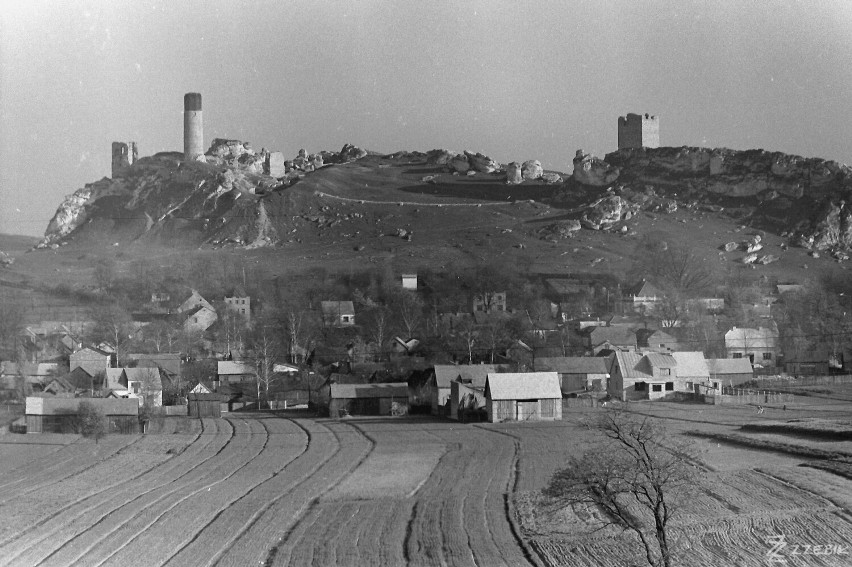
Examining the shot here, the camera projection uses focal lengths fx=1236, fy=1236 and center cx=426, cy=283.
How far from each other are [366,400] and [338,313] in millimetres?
33606

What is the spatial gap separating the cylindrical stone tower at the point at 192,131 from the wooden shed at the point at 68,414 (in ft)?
407

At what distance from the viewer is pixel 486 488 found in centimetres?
2889

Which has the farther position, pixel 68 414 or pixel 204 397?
pixel 204 397

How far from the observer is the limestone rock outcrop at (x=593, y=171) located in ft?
526

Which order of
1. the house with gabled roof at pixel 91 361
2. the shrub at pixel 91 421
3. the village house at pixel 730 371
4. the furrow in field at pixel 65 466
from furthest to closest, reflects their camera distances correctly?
the village house at pixel 730 371
the house with gabled roof at pixel 91 361
the shrub at pixel 91 421
the furrow in field at pixel 65 466

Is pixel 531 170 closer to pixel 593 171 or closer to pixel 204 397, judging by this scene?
pixel 593 171

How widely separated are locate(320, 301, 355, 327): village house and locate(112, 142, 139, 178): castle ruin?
95169mm

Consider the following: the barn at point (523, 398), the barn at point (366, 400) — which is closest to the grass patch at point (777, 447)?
the barn at point (523, 398)

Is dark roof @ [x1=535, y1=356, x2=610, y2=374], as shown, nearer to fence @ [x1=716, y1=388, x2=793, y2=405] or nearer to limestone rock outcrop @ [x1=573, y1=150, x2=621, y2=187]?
fence @ [x1=716, y1=388, x2=793, y2=405]

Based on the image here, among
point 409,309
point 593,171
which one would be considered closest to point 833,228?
point 593,171

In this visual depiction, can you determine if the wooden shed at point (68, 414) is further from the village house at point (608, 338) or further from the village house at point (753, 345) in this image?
the village house at point (753, 345)

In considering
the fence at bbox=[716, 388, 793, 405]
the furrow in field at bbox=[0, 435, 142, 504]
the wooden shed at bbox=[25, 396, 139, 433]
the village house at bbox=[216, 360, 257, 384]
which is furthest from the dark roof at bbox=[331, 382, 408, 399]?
the fence at bbox=[716, 388, 793, 405]

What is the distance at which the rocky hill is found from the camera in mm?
136625

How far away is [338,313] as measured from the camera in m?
83.5
